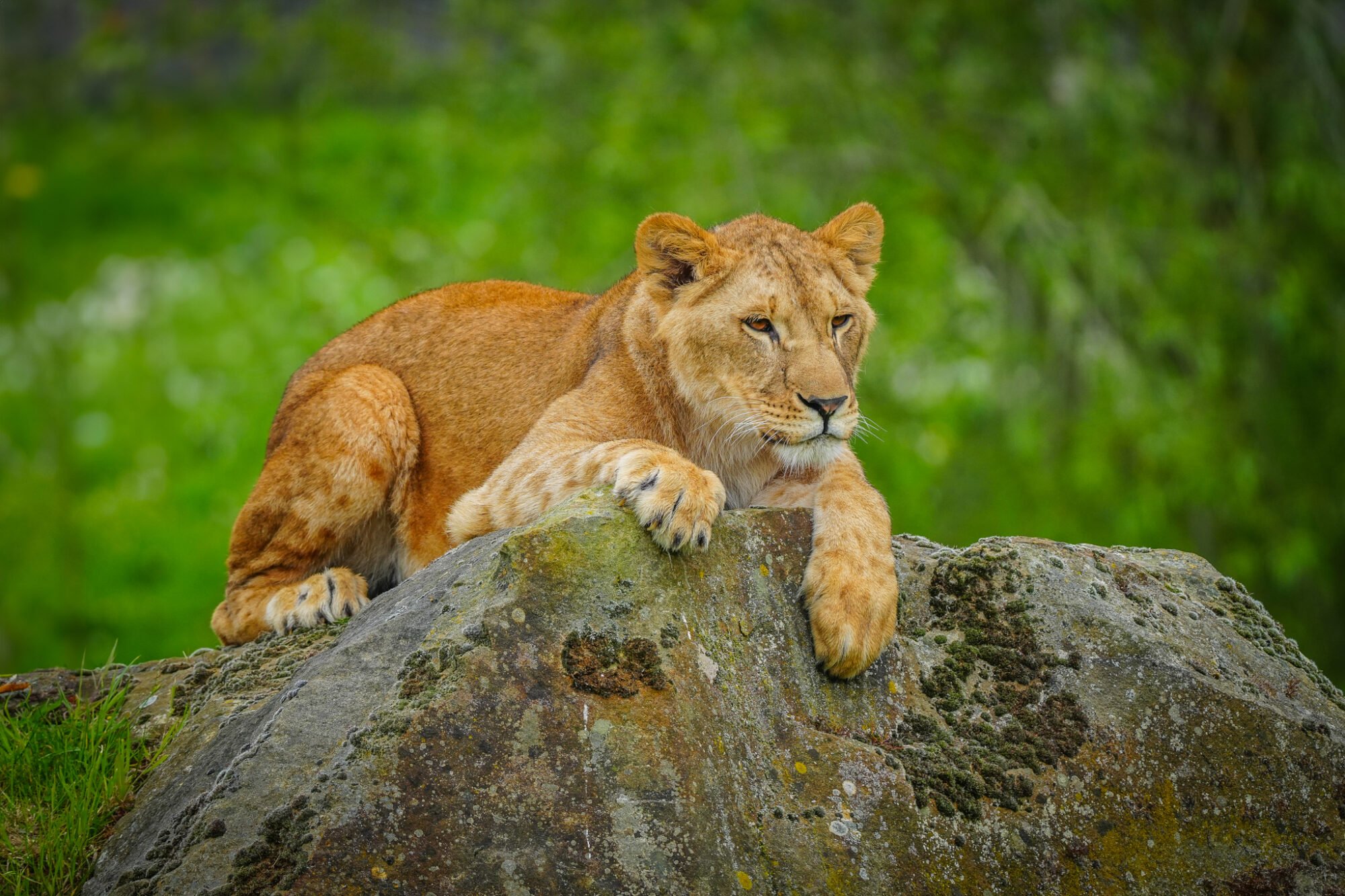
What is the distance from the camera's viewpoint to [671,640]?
383 centimetres

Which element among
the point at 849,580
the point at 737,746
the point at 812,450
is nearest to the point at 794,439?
the point at 812,450

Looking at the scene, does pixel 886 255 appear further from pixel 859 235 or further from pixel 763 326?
pixel 763 326

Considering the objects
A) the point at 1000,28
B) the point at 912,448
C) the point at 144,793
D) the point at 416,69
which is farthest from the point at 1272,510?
the point at 144,793

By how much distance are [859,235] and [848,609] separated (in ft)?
7.13

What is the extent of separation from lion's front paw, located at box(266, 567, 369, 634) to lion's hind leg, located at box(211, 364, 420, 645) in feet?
0.04

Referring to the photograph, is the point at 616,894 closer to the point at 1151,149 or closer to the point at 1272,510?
the point at 1272,510

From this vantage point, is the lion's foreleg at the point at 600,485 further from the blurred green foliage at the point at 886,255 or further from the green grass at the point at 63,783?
the blurred green foliage at the point at 886,255

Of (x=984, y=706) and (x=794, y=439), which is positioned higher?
(x=794, y=439)

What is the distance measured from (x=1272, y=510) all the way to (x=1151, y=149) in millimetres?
3620

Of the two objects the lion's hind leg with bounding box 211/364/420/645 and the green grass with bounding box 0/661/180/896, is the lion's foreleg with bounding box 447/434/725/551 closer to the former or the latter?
the lion's hind leg with bounding box 211/364/420/645

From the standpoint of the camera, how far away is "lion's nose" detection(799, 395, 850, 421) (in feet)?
15.7

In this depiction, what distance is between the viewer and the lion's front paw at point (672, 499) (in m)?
4.00

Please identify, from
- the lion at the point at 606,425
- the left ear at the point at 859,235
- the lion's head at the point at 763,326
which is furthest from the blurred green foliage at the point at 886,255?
the lion's head at the point at 763,326

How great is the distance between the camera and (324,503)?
5758mm
